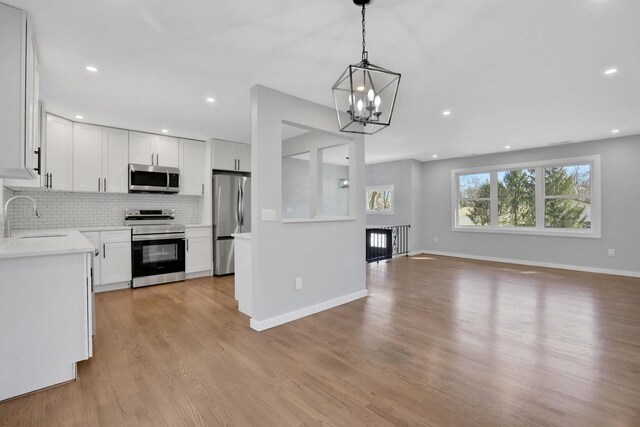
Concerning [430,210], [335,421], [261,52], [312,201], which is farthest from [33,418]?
[430,210]

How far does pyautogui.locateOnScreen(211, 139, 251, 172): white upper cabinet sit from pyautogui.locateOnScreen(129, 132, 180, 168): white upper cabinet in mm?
622

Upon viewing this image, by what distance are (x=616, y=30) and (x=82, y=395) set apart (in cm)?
453

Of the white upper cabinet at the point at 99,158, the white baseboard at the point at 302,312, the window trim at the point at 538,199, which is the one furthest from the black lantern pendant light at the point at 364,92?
the window trim at the point at 538,199

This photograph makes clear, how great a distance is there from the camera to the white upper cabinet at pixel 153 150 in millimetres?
4750

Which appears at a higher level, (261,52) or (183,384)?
(261,52)

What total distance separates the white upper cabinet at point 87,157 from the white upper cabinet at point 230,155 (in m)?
1.65

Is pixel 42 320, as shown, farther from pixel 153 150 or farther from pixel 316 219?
pixel 153 150

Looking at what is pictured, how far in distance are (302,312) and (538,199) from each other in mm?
5892

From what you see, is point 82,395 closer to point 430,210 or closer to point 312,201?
point 312,201

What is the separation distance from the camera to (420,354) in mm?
2480

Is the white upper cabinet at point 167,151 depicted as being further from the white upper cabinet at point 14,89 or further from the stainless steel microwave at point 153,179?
the white upper cabinet at point 14,89

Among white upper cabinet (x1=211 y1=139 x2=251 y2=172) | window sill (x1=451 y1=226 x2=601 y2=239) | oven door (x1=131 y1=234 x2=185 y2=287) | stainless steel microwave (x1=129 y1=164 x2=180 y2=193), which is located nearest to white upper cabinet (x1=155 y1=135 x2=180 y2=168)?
stainless steel microwave (x1=129 y1=164 x2=180 y2=193)

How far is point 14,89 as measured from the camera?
1.95m

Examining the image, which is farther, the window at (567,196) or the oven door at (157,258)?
the window at (567,196)
